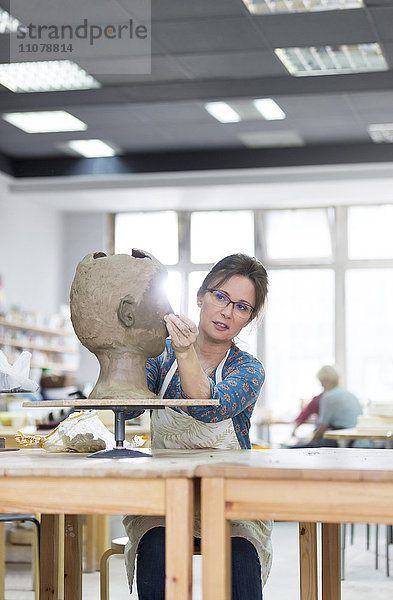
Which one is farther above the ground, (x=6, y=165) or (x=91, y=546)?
(x=6, y=165)

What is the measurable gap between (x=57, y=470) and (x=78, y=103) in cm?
627

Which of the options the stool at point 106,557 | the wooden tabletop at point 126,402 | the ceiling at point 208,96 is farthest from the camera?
the ceiling at point 208,96

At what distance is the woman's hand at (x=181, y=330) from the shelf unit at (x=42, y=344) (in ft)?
24.4

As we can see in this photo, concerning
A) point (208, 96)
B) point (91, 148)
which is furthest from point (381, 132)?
point (91, 148)

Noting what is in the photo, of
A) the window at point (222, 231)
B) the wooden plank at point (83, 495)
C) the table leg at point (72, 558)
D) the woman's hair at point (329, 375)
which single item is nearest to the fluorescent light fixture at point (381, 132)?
the woman's hair at point (329, 375)

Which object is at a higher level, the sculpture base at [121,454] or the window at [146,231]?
the window at [146,231]

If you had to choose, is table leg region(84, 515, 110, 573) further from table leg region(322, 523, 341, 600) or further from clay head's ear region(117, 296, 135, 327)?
clay head's ear region(117, 296, 135, 327)

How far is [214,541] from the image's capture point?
1735 millimetres

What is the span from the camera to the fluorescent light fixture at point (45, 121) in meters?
8.03

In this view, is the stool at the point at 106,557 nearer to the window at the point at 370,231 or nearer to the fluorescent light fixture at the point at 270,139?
the fluorescent light fixture at the point at 270,139

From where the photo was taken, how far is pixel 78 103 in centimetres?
764

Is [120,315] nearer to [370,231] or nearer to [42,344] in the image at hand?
[42,344]

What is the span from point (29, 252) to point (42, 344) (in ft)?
3.92

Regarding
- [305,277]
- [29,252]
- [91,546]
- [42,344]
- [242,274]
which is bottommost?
[91,546]
